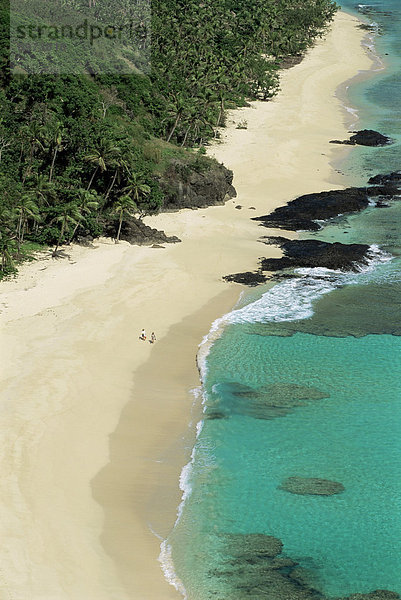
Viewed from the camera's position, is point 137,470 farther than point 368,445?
No

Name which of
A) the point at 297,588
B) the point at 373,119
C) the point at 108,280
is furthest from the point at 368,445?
the point at 373,119

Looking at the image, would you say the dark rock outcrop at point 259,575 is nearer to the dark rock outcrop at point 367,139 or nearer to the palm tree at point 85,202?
the palm tree at point 85,202

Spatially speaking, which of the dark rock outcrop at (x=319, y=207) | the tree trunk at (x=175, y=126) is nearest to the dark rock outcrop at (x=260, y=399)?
the dark rock outcrop at (x=319, y=207)

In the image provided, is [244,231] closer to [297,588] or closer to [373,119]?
[297,588]

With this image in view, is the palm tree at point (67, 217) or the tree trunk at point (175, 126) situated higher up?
the tree trunk at point (175, 126)

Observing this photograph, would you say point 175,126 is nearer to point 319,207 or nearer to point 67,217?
point 319,207

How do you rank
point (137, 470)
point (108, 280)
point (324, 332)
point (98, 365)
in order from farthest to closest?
point (108, 280)
point (324, 332)
point (98, 365)
point (137, 470)
